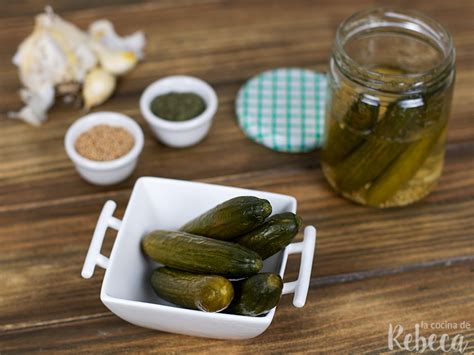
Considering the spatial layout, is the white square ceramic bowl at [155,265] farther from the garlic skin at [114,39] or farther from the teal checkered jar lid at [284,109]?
the garlic skin at [114,39]

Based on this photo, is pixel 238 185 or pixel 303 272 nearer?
pixel 303 272

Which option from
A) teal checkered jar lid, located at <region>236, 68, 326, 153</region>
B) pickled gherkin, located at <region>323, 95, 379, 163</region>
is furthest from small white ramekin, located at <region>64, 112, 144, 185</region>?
pickled gherkin, located at <region>323, 95, 379, 163</region>

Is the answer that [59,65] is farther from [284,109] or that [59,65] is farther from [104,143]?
[284,109]

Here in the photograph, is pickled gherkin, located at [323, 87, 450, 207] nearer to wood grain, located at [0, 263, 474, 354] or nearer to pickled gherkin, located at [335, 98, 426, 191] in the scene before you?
pickled gherkin, located at [335, 98, 426, 191]

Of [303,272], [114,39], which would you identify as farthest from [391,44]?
[114,39]

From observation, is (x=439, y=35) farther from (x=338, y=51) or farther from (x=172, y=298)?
(x=172, y=298)

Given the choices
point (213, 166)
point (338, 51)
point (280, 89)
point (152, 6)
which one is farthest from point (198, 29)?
point (338, 51)
